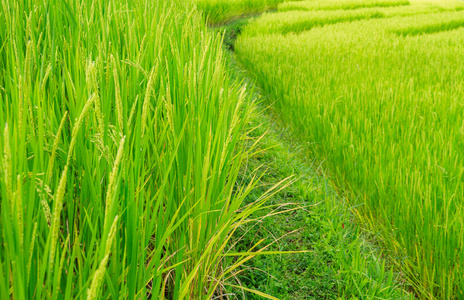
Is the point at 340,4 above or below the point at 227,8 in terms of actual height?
above

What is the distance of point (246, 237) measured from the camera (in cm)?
137

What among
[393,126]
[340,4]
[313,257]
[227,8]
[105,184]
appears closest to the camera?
[105,184]

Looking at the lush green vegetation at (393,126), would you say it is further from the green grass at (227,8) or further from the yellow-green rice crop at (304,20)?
the green grass at (227,8)

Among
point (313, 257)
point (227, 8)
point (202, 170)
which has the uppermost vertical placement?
point (227, 8)

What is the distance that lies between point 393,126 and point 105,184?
1.66m

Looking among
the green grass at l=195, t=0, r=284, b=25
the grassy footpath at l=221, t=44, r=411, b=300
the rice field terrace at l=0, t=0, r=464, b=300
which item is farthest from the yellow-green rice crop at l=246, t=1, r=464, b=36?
the grassy footpath at l=221, t=44, r=411, b=300

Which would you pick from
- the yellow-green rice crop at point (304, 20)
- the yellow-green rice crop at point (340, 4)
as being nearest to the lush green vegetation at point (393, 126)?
the yellow-green rice crop at point (304, 20)

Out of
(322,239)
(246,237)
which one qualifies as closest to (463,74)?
(322,239)

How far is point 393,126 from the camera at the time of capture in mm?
1947

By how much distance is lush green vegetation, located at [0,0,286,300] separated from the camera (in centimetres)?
45

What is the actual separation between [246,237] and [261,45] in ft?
11.2

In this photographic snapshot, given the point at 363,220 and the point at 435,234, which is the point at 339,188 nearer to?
the point at 363,220

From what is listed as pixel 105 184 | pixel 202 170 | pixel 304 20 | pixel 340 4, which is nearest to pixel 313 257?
pixel 202 170

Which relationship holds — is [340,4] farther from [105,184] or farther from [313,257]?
[105,184]
